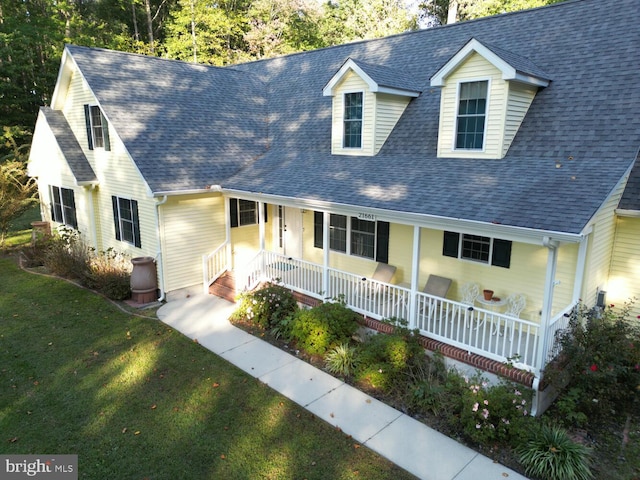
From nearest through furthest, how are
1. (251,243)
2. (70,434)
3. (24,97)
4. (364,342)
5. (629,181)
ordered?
(70,434) < (629,181) < (364,342) < (251,243) < (24,97)

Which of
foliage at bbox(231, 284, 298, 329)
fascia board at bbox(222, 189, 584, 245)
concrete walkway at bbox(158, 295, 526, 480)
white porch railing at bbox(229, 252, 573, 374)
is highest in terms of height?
fascia board at bbox(222, 189, 584, 245)

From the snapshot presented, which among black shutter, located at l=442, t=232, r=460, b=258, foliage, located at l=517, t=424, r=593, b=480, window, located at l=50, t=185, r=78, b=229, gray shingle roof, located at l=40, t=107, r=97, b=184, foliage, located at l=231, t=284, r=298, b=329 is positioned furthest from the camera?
window, located at l=50, t=185, r=78, b=229

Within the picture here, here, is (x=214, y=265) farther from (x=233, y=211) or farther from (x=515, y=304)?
(x=515, y=304)

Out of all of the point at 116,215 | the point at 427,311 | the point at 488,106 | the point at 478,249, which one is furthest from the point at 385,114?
the point at 116,215

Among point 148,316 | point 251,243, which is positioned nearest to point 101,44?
point 251,243

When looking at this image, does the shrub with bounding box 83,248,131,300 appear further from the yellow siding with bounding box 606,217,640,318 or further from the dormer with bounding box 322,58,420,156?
the yellow siding with bounding box 606,217,640,318

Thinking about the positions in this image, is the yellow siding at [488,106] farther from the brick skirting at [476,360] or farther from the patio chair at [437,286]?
the brick skirting at [476,360]

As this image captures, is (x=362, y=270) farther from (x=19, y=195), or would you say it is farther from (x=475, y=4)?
(x=475, y=4)

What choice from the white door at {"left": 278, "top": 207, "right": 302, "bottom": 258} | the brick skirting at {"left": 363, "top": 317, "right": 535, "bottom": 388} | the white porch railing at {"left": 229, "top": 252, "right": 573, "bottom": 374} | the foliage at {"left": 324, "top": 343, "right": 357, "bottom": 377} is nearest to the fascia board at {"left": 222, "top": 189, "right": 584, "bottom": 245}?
the white porch railing at {"left": 229, "top": 252, "right": 573, "bottom": 374}
